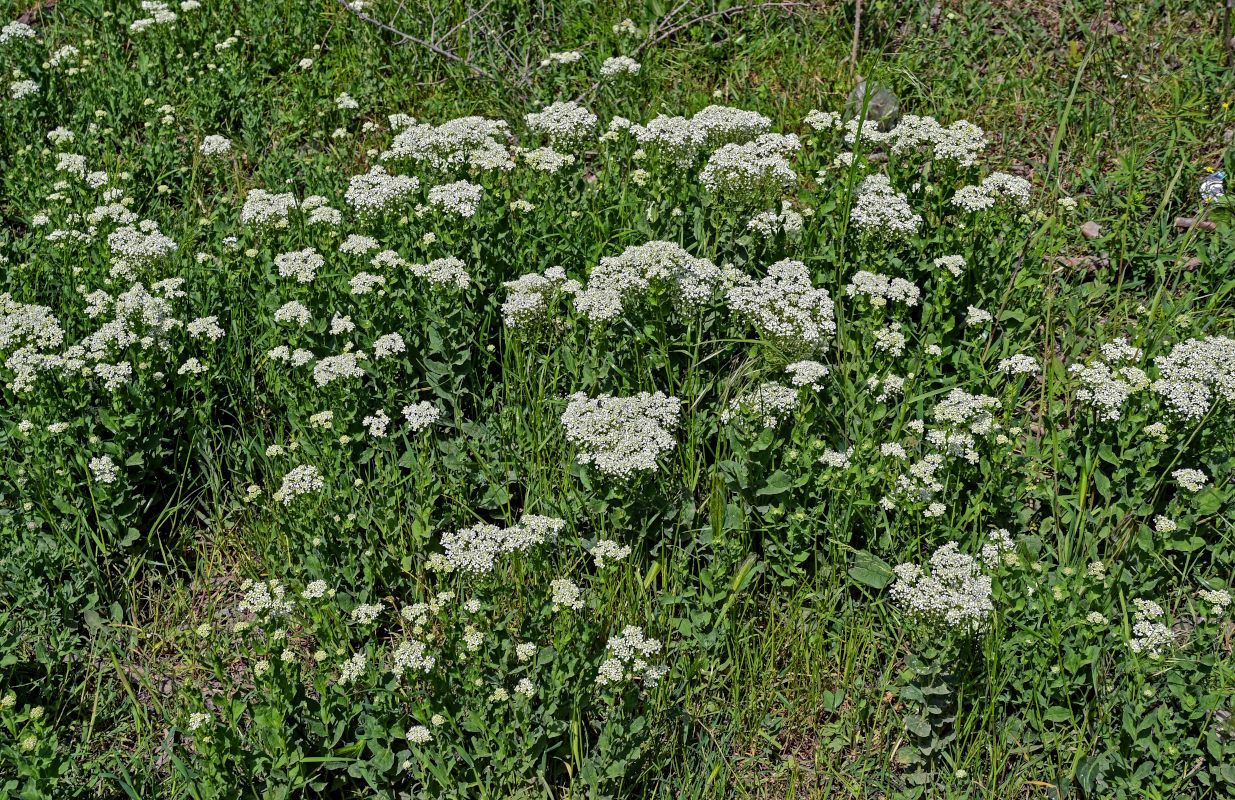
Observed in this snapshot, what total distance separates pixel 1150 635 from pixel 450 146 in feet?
13.8

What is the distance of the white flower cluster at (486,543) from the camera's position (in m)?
3.90

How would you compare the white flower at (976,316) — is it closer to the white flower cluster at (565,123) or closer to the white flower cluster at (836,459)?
the white flower cluster at (836,459)

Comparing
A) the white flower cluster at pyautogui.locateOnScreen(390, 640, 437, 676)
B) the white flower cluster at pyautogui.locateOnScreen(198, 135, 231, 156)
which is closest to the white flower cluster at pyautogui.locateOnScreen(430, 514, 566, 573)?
the white flower cluster at pyautogui.locateOnScreen(390, 640, 437, 676)

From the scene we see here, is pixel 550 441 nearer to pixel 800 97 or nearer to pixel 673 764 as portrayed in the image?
pixel 673 764

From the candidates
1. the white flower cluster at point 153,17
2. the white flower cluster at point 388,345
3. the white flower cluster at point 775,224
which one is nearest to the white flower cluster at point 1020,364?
the white flower cluster at point 775,224

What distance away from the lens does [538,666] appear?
12.8ft

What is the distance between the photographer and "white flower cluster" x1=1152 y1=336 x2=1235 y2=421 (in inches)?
171

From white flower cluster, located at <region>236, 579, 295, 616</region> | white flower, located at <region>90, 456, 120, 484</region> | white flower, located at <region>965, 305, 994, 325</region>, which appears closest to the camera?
white flower cluster, located at <region>236, 579, 295, 616</region>

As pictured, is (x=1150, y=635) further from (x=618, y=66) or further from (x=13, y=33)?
(x=13, y=33)

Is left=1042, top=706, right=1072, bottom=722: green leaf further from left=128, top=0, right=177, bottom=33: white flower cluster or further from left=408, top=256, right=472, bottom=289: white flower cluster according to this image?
left=128, top=0, right=177, bottom=33: white flower cluster

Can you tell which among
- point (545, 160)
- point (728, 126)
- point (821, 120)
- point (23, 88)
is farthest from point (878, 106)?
point (23, 88)

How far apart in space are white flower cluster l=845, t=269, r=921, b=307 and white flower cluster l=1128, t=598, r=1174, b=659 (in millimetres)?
1788

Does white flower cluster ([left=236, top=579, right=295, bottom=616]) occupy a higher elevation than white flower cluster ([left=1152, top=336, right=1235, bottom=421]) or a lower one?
lower

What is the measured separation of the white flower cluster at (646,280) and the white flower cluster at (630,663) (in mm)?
1610
